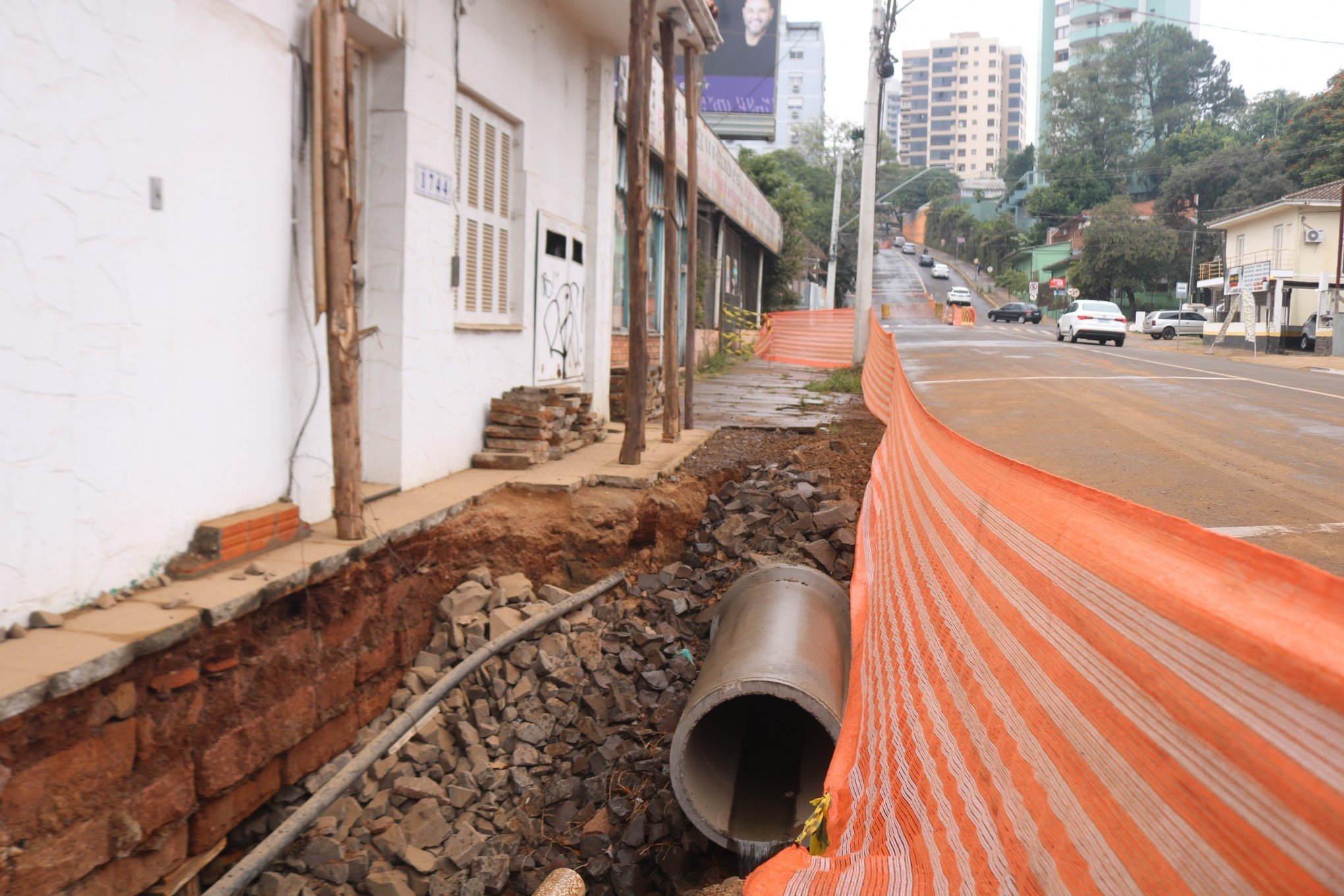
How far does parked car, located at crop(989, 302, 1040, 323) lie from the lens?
52.2 m

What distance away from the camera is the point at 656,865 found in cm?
454

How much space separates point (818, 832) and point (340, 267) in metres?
3.70

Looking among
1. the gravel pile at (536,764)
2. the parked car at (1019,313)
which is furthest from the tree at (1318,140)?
the gravel pile at (536,764)


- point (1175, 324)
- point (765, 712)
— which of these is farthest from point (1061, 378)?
point (1175, 324)

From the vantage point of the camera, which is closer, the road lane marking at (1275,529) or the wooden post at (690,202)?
the road lane marking at (1275,529)

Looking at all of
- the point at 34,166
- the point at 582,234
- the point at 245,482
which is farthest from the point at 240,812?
the point at 582,234

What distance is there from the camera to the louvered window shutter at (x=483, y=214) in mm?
7430

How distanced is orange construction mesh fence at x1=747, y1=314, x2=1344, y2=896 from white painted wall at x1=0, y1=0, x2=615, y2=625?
3132 millimetres

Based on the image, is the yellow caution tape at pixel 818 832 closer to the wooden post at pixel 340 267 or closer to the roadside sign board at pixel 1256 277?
the wooden post at pixel 340 267

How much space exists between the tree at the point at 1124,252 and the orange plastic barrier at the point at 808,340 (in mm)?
33630

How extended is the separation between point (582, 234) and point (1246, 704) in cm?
948

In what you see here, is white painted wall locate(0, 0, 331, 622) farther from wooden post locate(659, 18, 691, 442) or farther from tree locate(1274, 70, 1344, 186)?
tree locate(1274, 70, 1344, 186)

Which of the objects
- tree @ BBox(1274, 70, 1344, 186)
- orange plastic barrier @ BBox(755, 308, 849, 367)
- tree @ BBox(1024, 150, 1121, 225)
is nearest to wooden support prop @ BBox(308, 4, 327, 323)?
orange plastic barrier @ BBox(755, 308, 849, 367)

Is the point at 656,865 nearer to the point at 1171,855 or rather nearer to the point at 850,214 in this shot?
the point at 1171,855
